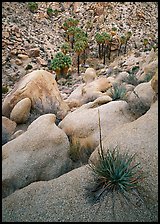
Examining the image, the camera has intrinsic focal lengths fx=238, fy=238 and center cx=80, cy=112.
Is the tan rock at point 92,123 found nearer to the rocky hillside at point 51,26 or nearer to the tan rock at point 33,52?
the rocky hillside at point 51,26

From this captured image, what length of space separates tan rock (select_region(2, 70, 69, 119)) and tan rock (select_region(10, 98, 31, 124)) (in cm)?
50

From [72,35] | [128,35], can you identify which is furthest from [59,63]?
[128,35]

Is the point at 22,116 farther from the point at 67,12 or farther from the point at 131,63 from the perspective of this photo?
the point at 67,12

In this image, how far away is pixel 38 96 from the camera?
11.2 metres

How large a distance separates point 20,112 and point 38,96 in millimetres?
1422

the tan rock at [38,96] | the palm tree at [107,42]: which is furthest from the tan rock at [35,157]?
the palm tree at [107,42]

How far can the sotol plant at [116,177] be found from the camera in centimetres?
421

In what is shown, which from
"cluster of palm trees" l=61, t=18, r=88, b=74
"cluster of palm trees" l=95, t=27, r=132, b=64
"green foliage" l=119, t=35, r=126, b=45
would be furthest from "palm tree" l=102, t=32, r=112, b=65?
"cluster of palm trees" l=61, t=18, r=88, b=74

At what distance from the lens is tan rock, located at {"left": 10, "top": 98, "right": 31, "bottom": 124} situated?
10102 millimetres

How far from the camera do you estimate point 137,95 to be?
770 centimetres

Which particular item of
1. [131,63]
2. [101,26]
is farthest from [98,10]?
[131,63]

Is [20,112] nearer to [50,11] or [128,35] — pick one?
[128,35]

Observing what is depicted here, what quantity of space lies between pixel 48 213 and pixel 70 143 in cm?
259

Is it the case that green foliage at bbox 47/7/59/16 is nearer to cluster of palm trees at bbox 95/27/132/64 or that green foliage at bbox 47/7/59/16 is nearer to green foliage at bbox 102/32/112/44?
cluster of palm trees at bbox 95/27/132/64
